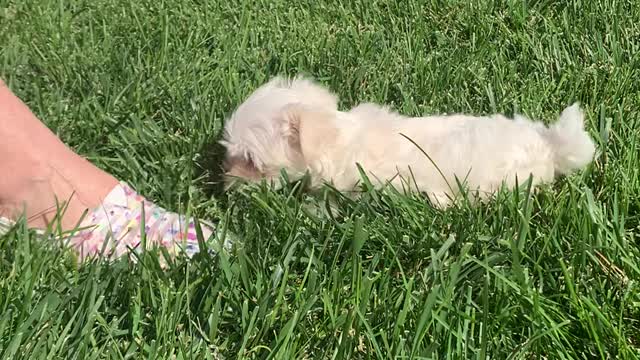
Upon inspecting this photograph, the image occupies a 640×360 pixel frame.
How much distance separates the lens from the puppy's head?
220 cm

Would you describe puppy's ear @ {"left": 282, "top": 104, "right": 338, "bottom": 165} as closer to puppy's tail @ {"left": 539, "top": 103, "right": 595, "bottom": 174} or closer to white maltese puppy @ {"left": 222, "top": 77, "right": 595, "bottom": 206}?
white maltese puppy @ {"left": 222, "top": 77, "right": 595, "bottom": 206}

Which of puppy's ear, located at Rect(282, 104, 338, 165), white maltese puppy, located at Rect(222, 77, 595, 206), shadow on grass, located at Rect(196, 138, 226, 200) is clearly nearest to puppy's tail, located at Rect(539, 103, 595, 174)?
white maltese puppy, located at Rect(222, 77, 595, 206)

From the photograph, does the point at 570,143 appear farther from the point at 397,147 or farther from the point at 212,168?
the point at 212,168

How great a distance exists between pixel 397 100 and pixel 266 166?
0.64m

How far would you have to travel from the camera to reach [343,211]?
203 centimetres

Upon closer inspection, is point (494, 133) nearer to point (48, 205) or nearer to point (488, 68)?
point (488, 68)

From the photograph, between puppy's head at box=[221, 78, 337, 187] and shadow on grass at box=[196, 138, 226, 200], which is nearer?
puppy's head at box=[221, 78, 337, 187]

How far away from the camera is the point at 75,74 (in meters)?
2.83

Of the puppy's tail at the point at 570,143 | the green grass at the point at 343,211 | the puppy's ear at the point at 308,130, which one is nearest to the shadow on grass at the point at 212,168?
the green grass at the point at 343,211

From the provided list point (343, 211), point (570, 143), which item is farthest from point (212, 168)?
point (570, 143)

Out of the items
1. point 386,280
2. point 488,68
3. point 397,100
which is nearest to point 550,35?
point 488,68

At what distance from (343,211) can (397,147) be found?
30 centimetres

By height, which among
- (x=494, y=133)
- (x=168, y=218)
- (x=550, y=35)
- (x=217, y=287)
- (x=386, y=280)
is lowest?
(x=217, y=287)

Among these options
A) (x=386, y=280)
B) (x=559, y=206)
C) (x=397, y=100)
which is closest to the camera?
(x=386, y=280)
